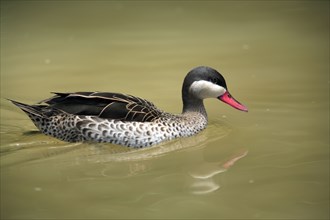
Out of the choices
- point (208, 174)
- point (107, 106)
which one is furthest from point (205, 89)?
point (208, 174)

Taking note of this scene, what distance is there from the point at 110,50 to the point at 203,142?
5520mm

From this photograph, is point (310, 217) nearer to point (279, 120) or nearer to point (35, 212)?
point (35, 212)

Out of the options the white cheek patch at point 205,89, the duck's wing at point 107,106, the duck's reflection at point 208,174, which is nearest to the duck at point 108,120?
the duck's wing at point 107,106

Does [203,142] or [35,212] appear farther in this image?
[203,142]

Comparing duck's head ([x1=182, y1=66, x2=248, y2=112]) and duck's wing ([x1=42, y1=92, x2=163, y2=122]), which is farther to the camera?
duck's head ([x1=182, y1=66, x2=248, y2=112])

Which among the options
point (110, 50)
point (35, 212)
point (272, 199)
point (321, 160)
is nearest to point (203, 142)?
point (321, 160)

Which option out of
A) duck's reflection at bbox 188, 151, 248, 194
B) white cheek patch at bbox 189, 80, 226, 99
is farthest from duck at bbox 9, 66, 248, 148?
duck's reflection at bbox 188, 151, 248, 194

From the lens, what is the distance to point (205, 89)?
8844mm

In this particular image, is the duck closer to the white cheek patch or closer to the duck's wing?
the duck's wing

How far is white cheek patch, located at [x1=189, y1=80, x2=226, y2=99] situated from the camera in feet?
28.9

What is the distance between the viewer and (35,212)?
247 inches

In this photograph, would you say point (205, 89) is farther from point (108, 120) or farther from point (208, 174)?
point (208, 174)

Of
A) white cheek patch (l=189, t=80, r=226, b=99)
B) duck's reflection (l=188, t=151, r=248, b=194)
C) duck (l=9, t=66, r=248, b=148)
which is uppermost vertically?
white cheek patch (l=189, t=80, r=226, b=99)

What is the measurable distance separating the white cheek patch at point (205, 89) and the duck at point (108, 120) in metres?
0.12
